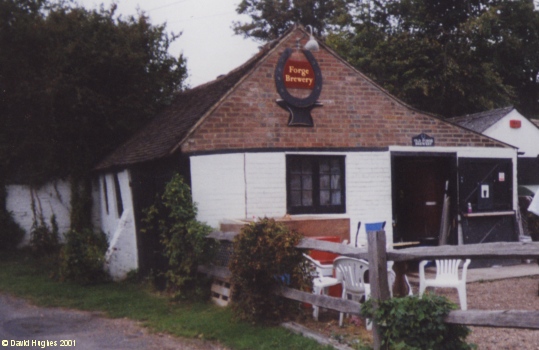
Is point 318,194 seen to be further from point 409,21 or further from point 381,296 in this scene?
point 409,21

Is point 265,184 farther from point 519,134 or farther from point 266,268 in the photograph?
point 519,134

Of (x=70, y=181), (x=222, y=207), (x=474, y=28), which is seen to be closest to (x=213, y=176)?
(x=222, y=207)

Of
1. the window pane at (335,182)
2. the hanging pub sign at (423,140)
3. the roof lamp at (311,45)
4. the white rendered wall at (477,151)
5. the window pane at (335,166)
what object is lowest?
the window pane at (335,182)

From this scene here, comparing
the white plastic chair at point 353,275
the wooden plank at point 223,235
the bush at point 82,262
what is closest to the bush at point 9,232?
the bush at point 82,262

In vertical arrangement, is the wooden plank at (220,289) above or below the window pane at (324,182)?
below

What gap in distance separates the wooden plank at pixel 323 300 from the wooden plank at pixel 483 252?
3.01 feet

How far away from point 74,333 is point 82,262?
4093mm

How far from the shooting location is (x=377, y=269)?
20.5 ft

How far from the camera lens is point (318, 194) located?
470 inches

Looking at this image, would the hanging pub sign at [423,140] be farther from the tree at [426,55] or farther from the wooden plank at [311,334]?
the tree at [426,55]

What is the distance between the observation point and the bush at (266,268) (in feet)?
25.9

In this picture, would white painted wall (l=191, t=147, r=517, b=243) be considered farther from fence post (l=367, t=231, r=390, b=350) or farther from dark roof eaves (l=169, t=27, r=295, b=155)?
fence post (l=367, t=231, r=390, b=350)

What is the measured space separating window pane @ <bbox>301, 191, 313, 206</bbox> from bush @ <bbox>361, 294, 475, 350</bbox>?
232 inches

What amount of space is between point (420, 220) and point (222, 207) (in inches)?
211
